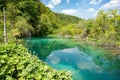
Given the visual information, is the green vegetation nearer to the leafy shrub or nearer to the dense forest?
the dense forest

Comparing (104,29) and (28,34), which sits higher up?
(104,29)

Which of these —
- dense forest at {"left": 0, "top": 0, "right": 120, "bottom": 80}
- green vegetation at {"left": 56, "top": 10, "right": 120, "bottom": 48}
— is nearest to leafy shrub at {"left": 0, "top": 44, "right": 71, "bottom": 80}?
dense forest at {"left": 0, "top": 0, "right": 120, "bottom": 80}

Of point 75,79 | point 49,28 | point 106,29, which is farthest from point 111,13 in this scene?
point 49,28

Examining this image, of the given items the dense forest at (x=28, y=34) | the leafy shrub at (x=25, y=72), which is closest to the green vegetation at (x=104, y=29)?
the dense forest at (x=28, y=34)

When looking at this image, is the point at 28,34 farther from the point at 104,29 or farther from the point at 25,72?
the point at 25,72

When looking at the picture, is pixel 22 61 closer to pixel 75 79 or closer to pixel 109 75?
pixel 75 79

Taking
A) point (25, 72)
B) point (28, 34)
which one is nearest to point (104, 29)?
point (28, 34)

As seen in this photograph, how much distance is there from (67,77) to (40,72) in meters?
0.58

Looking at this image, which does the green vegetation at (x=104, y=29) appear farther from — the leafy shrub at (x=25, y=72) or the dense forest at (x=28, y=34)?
the leafy shrub at (x=25, y=72)

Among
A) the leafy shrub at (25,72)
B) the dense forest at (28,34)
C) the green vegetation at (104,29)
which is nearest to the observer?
the leafy shrub at (25,72)

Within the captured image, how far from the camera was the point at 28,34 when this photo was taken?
5809 cm

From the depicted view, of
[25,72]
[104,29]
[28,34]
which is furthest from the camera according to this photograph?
[28,34]

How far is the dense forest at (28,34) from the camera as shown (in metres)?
4.48

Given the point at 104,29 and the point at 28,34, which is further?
the point at 28,34
